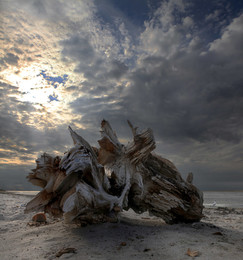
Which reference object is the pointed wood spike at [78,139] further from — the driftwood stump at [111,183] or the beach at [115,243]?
the beach at [115,243]

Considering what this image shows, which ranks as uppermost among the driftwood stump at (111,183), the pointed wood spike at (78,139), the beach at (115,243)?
the pointed wood spike at (78,139)

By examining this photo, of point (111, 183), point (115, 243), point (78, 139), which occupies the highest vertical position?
point (78, 139)

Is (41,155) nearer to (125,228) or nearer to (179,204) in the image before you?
(125,228)

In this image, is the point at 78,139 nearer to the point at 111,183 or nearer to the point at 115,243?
the point at 111,183

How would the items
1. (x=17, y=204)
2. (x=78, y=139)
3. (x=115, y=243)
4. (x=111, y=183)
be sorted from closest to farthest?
1. (x=115, y=243)
2. (x=78, y=139)
3. (x=111, y=183)
4. (x=17, y=204)

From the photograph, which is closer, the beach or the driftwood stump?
the beach

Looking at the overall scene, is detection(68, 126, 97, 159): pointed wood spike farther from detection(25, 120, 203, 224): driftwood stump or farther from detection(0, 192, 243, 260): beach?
detection(0, 192, 243, 260): beach

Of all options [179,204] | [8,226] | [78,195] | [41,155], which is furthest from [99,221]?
[8,226]

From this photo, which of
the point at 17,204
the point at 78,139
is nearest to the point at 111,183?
the point at 78,139

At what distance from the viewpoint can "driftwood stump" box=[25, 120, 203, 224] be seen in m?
3.89

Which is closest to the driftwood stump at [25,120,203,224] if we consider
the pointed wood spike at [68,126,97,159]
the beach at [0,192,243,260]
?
the pointed wood spike at [68,126,97,159]

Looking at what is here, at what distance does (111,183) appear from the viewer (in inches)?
Result: 211

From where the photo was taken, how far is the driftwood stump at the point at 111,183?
389cm

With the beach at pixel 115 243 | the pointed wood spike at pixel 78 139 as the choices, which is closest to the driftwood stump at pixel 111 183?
the pointed wood spike at pixel 78 139
